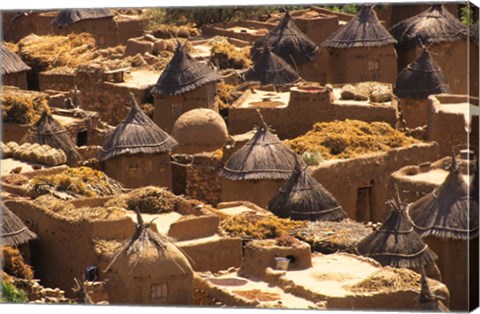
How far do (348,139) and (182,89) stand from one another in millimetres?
4760

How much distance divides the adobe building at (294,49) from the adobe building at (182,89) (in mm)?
4185

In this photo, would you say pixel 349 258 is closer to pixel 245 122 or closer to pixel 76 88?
pixel 245 122

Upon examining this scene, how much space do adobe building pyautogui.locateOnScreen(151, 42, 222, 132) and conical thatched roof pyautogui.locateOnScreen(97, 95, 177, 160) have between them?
3.14m

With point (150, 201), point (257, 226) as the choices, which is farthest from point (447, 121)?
point (150, 201)

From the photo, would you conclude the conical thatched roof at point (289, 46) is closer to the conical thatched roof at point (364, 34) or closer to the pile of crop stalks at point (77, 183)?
the conical thatched roof at point (364, 34)

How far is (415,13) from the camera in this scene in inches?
1940

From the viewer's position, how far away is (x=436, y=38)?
47.2 metres

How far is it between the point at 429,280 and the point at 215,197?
8.37 m

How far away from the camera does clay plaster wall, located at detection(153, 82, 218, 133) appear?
44.0m

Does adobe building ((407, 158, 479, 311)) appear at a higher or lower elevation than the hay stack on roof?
higher

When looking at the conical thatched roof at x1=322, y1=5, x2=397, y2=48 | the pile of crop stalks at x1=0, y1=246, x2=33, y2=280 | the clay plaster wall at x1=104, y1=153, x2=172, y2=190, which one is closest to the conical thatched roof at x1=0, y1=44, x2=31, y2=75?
the clay plaster wall at x1=104, y1=153, x2=172, y2=190

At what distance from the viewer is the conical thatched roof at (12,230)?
34500mm

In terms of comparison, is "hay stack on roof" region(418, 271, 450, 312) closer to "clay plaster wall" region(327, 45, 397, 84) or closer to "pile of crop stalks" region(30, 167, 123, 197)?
"pile of crop stalks" region(30, 167, 123, 197)

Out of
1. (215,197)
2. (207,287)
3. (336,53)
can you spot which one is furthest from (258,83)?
(207,287)
